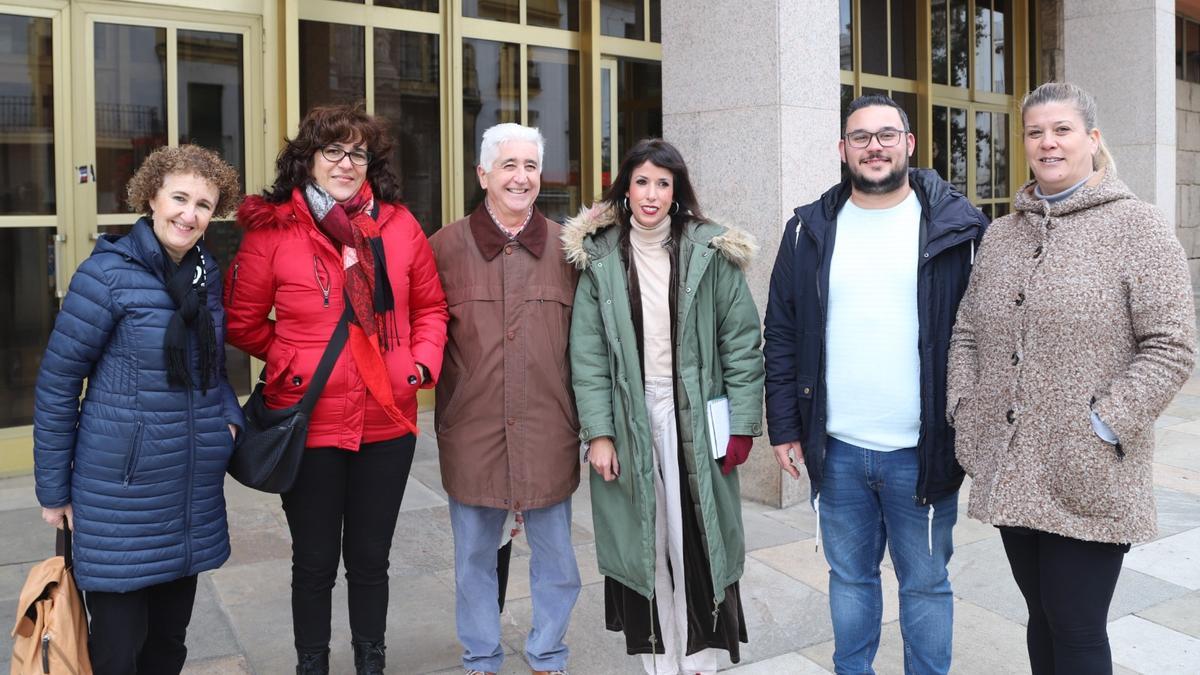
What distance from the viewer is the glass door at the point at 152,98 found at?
21.2ft

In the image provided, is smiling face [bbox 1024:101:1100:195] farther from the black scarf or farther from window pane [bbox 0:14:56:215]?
window pane [bbox 0:14:56:215]

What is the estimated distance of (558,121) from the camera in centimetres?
871

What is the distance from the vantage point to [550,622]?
355cm

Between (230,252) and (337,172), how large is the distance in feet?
13.8

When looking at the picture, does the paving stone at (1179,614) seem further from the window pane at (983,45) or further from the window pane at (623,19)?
the window pane at (983,45)

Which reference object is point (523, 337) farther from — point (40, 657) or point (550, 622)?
point (40, 657)

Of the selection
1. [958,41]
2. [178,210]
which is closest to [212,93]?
[178,210]

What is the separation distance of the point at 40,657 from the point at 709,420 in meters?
2.05

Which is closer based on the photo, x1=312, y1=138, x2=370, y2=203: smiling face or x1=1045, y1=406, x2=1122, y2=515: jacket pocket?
x1=1045, y1=406, x2=1122, y2=515: jacket pocket

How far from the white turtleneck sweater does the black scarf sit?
4.43ft

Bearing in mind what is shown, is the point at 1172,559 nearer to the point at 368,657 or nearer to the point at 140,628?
the point at 368,657

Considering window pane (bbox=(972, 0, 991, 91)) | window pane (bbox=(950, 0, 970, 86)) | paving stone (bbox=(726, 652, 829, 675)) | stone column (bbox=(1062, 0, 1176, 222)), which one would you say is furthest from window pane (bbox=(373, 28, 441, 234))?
window pane (bbox=(972, 0, 991, 91))

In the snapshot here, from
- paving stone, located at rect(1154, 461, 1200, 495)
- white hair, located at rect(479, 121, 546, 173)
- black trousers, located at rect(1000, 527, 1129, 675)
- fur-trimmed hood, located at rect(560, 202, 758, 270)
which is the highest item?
white hair, located at rect(479, 121, 546, 173)

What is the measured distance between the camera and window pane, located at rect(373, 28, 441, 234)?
25.2 feet
